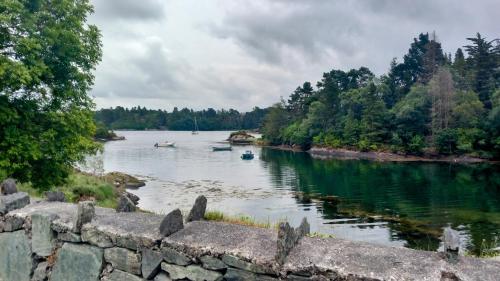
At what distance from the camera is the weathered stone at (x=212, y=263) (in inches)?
159

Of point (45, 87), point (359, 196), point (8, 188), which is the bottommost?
point (359, 196)

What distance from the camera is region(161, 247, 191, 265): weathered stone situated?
4.18 m

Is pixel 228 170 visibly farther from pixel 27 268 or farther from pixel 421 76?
pixel 421 76

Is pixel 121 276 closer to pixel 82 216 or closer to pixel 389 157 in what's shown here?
pixel 82 216

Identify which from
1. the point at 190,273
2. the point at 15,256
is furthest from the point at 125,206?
the point at 190,273

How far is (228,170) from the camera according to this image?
57.3 meters

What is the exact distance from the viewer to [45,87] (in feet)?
40.9

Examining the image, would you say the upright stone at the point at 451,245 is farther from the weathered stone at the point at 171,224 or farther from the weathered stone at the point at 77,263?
the weathered stone at the point at 77,263

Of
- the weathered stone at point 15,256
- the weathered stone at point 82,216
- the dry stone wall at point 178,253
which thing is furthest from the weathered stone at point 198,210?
the weathered stone at point 15,256

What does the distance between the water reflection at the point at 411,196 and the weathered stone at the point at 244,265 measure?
35.3 ft

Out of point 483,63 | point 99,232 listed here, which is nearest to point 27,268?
point 99,232

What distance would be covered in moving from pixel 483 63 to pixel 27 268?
3314 inches

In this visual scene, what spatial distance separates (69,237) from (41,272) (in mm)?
745

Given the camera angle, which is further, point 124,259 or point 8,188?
point 8,188
